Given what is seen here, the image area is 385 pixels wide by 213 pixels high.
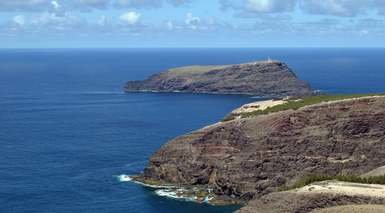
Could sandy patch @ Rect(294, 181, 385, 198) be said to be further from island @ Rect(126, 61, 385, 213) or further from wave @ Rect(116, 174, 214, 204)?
wave @ Rect(116, 174, 214, 204)

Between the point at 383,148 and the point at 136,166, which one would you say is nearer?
the point at 383,148

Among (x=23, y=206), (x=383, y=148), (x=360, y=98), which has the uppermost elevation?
(x=360, y=98)

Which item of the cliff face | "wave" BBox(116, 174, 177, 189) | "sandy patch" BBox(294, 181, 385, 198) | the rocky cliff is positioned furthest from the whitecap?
"sandy patch" BBox(294, 181, 385, 198)

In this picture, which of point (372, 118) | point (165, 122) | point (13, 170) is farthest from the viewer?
point (165, 122)

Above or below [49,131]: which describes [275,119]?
above

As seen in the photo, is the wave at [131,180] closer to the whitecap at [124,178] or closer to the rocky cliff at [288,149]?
the whitecap at [124,178]

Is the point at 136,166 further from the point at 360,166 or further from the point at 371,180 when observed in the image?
the point at 371,180

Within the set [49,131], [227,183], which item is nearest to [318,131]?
[227,183]

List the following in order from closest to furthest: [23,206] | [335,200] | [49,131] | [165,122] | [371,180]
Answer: [335,200] → [371,180] → [23,206] → [49,131] → [165,122]
